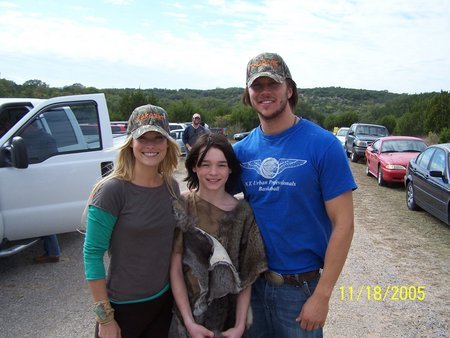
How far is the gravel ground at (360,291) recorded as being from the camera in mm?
3637

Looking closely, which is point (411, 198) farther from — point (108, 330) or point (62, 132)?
point (108, 330)

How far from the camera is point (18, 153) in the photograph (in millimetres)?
4055

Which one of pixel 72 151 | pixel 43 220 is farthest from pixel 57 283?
pixel 72 151

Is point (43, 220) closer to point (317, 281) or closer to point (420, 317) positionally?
point (317, 281)

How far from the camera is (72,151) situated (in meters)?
4.76

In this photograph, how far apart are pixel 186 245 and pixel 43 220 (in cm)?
309

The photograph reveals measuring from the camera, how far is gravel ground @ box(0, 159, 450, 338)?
3.64 meters

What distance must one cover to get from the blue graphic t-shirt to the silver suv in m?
16.2

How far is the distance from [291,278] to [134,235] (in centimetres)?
84

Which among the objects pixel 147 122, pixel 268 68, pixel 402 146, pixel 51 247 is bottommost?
pixel 51 247

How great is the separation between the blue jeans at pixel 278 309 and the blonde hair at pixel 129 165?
28.7 inches
